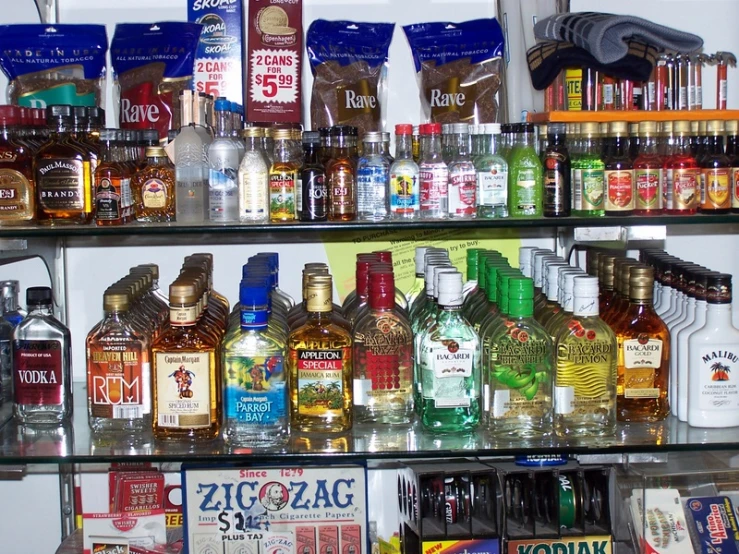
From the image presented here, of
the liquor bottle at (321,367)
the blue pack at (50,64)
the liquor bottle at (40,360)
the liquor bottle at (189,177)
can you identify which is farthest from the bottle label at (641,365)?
the blue pack at (50,64)

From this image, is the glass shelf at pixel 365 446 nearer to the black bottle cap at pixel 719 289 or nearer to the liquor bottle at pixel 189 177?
the black bottle cap at pixel 719 289

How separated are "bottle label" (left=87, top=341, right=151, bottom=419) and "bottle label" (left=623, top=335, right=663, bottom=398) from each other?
1.03 metres

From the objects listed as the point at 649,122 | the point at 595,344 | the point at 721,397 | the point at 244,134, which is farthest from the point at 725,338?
the point at 244,134

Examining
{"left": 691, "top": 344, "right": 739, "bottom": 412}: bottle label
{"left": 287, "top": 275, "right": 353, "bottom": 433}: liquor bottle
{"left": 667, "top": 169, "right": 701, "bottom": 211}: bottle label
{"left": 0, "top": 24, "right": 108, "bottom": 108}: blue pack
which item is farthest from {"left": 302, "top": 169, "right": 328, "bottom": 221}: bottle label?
{"left": 691, "top": 344, "right": 739, "bottom": 412}: bottle label

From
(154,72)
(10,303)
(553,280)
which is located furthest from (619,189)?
(10,303)

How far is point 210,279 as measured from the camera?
2330mm

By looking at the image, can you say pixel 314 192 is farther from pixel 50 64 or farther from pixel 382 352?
pixel 50 64

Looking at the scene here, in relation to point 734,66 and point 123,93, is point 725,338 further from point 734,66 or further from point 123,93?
point 123,93

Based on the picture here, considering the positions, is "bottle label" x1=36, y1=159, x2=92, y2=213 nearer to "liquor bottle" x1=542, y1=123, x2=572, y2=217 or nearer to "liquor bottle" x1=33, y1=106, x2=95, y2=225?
"liquor bottle" x1=33, y1=106, x2=95, y2=225

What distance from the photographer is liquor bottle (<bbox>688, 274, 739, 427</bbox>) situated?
1969 mm

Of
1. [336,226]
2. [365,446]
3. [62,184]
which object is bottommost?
[365,446]

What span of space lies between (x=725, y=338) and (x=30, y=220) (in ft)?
4.88

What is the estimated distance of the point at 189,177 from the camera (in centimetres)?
199

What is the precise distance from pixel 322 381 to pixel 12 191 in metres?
0.76
